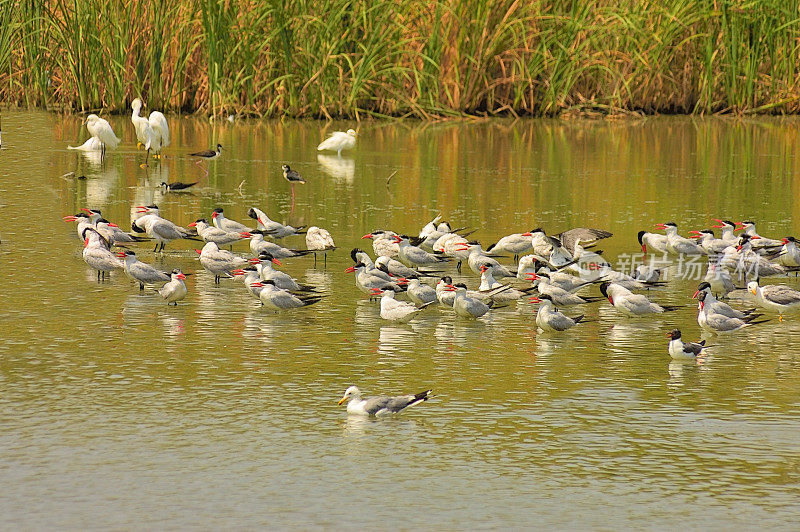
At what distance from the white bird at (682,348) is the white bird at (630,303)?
4.59 ft

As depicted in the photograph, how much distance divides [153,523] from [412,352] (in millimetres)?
3546

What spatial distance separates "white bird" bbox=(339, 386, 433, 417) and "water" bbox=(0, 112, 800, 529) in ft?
0.26

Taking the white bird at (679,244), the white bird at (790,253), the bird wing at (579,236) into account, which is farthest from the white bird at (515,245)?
the white bird at (790,253)

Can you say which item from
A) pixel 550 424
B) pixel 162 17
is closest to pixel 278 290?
pixel 550 424

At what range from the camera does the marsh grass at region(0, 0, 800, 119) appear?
24.2 m

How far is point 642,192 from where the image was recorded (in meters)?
16.9

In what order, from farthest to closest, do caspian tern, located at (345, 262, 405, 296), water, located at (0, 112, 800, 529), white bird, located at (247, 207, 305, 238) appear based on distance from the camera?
white bird, located at (247, 207, 305, 238) → caspian tern, located at (345, 262, 405, 296) → water, located at (0, 112, 800, 529)

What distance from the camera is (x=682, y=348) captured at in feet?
28.0

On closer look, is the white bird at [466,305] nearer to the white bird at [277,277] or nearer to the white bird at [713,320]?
the white bird at [277,277]

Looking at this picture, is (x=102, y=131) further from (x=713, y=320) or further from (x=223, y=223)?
(x=713, y=320)

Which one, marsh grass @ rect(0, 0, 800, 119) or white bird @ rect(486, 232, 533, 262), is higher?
marsh grass @ rect(0, 0, 800, 119)

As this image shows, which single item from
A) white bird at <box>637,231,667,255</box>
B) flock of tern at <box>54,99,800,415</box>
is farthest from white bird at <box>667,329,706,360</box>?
white bird at <box>637,231,667,255</box>

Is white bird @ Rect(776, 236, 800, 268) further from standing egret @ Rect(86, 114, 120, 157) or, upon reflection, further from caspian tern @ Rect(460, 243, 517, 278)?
standing egret @ Rect(86, 114, 120, 157)

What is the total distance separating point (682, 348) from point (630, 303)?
152cm
